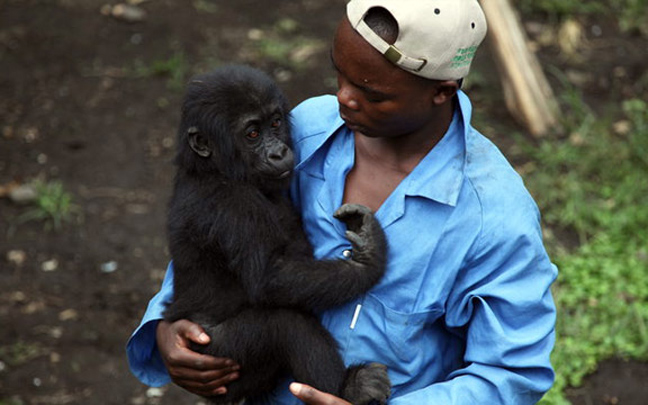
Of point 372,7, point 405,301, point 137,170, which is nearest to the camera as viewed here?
point 372,7

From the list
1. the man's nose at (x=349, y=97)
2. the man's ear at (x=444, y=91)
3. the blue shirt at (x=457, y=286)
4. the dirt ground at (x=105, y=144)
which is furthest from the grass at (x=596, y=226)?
the man's nose at (x=349, y=97)

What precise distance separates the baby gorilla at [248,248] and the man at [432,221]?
0.34 feet

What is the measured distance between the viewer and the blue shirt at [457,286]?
2.41m

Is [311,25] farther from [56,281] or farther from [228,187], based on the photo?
[228,187]

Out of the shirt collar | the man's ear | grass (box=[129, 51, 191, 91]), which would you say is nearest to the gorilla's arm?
the shirt collar

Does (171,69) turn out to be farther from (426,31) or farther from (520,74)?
(426,31)

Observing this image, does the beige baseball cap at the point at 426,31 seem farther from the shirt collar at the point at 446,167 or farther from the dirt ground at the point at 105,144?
the dirt ground at the point at 105,144

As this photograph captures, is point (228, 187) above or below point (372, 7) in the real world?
below

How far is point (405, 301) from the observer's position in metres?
2.50

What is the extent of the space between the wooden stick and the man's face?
161 inches

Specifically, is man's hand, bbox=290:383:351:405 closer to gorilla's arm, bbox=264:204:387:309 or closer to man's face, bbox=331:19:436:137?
gorilla's arm, bbox=264:204:387:309

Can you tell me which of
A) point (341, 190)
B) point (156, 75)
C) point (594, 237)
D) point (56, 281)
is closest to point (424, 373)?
point (341, 190)

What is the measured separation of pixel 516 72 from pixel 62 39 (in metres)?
4.00

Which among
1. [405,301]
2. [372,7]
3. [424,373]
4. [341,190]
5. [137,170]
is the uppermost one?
[372,7]
